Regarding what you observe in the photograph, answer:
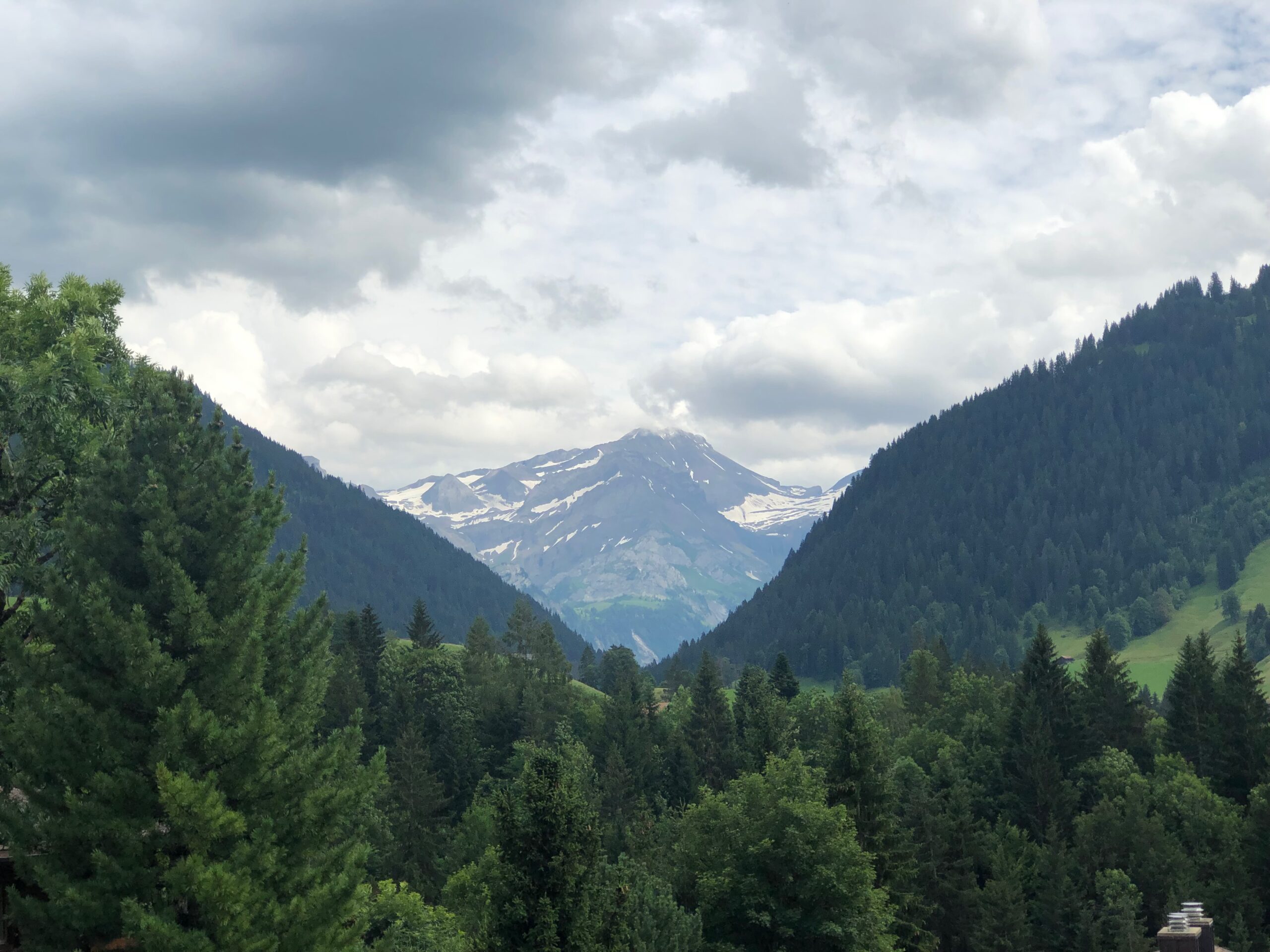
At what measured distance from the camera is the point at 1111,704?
101 m

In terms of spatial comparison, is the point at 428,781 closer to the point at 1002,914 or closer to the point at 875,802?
the point at 875,802

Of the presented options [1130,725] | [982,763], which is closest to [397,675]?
[982,763]

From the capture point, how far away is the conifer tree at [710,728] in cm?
11931

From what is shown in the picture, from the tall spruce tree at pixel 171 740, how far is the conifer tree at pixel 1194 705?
86.7m

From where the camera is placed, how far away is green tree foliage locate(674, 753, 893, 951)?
5347cm

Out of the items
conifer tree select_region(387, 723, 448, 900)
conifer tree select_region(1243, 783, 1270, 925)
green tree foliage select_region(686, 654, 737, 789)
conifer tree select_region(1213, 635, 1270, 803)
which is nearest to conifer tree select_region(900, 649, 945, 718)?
green tree foliage select_region(686, 654, 737, 789)

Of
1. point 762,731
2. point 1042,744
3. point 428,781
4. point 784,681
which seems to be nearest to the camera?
point 1042,744

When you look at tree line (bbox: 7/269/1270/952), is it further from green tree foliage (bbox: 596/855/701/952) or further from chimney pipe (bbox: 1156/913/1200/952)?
chimney pipe (bbox: 1156/913/1200/952)

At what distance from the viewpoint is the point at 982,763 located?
334ft

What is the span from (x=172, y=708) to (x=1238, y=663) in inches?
3420

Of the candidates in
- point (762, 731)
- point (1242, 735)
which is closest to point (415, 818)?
point (762, 731)

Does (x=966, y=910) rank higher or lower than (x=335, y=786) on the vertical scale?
lower

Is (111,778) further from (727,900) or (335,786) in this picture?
(727,900)

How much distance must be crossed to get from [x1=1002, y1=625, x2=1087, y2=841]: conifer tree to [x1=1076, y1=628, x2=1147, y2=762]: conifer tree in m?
3.19
